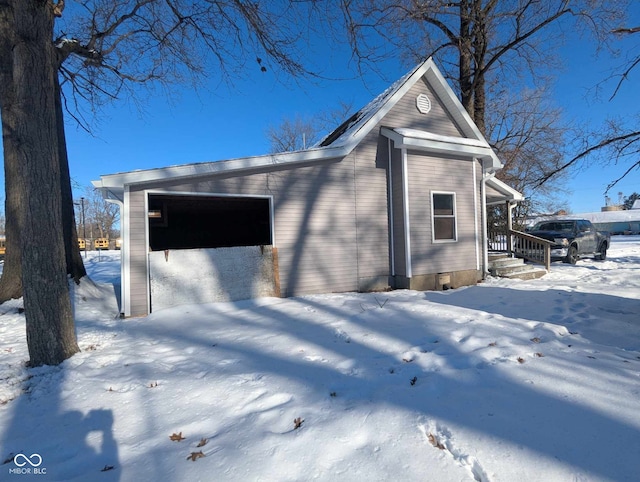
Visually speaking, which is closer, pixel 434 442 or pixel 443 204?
pixel 434 442

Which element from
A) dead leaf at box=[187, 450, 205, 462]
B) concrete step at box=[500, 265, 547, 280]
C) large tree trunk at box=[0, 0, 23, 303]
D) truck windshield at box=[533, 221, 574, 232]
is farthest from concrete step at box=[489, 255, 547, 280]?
large tree trunk at box=[0, 0, 23, 303]

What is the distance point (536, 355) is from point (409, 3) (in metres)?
10.4

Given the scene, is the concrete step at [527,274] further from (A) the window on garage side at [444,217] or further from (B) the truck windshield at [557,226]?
(B) the truck windshield at [557,226]

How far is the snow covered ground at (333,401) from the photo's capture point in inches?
81.4

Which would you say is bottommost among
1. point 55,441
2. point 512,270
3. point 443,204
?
point 55,441

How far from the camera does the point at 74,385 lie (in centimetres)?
319

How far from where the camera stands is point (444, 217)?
8.77 m

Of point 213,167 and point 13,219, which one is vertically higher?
point 213,167

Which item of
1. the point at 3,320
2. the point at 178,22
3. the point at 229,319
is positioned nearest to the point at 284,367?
the point at 229,319

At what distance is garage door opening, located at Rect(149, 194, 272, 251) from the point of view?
10.3 m

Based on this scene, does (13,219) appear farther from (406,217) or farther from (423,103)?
(423,103)

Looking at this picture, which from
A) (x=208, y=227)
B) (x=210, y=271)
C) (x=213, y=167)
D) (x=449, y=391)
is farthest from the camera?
(x=208, y=227)

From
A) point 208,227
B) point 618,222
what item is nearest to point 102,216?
point 208,227

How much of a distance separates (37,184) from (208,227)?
28.1ft
